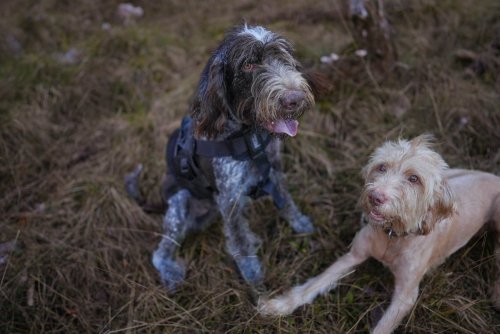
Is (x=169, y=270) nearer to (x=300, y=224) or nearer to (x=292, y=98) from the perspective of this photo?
(x=300, y=224)

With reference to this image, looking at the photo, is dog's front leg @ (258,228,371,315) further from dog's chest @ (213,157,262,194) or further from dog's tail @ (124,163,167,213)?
dog's tail @ (124,163,167,213)

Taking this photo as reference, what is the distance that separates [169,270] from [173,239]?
0.30 metres

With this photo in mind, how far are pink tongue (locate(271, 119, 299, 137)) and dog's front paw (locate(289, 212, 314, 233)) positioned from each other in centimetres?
130

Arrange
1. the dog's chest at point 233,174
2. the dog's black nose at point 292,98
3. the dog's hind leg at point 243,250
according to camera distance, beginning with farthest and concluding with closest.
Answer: the dog's hind leg at point 243,250 → the dog's chest at point 233,174 → the dog's black nose at point 292,98

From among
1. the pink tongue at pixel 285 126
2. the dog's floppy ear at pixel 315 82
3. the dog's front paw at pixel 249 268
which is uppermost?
the dog's floppy ear at pixel 315 82

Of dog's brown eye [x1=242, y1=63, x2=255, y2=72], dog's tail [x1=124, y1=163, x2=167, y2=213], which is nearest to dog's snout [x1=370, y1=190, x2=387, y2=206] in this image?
dog's brown eye [x1=242, y1=63, x2=255, y2=72]

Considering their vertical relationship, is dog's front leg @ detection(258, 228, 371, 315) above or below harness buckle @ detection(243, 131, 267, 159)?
below

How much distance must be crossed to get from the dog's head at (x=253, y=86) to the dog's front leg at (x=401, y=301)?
1347 mm

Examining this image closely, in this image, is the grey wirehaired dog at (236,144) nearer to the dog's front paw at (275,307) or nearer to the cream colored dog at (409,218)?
the dog's front paw at (275,307)

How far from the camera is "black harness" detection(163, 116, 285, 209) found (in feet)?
10.4

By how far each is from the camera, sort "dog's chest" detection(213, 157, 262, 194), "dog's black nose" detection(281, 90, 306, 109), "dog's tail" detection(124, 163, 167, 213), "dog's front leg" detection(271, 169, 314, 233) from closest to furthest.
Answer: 1. "dog's black nose" detection(281, 90, 306, 109)
2. "dog's chest" detection(213, 157, 262, 194)
3. "dog's front leg" detection(271, 169, 314, 233)
4. "dog's tail" detection(124, 163, 167, 213)

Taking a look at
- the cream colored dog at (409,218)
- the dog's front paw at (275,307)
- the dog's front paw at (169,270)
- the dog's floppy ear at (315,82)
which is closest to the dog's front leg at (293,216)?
the cream colored dog at (409,218)

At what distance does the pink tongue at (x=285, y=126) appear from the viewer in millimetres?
2861

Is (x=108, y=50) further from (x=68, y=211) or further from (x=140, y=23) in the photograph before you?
(x=68, y=211)
